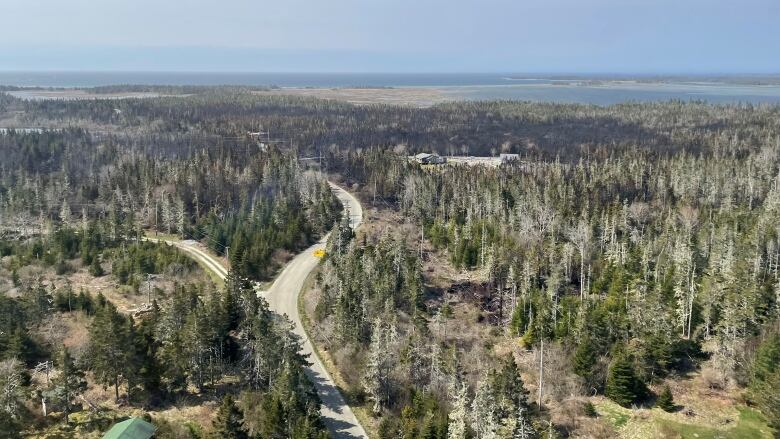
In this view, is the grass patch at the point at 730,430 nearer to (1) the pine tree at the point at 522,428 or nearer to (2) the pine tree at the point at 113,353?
(1) the pine tree at the point at 522,428

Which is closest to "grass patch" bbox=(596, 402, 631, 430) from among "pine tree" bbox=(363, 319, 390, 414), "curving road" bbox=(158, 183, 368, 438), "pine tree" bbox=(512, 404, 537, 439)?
"pine tree" bbox=(512, 404, 537, 439)

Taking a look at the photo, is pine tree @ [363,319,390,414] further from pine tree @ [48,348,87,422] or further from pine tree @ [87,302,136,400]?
pine tree @ [48,348,87,422]

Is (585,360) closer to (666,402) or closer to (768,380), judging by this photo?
(666,402)

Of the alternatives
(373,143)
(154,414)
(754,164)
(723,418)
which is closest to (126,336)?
(154,414)

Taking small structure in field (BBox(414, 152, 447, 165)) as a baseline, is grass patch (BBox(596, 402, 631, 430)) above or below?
below

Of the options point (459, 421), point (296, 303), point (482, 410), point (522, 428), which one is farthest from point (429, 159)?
point (459, 421)

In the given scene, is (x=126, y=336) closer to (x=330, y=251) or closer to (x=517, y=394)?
(x=517, y=394)
